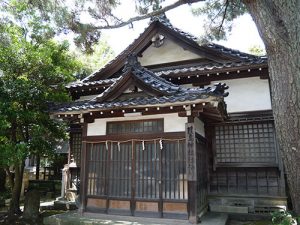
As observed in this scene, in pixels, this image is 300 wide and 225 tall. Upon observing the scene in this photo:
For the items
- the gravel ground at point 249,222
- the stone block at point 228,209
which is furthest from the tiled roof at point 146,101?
the gravel ground at point 249,222

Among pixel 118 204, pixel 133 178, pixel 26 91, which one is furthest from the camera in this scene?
pixel 26 91

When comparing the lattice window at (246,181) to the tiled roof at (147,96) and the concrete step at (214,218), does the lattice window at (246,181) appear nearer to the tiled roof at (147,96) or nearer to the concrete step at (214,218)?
the concrete step at (214,218)

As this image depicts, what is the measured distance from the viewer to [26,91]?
10.1m

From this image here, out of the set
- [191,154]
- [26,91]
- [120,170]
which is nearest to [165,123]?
[191,154]

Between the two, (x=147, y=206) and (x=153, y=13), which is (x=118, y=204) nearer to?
(x=147, y=206)

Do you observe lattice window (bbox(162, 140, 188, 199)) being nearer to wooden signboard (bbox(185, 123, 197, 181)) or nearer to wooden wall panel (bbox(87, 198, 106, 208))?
wooden signboard (bbox(185, 123, 197, 181))

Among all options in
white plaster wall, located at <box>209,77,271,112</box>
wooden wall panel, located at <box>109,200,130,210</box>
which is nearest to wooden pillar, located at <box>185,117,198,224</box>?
wooden wall panel, located at <box>109,200,130,210</box>

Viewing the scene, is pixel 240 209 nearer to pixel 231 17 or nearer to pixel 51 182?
pixel 231 17

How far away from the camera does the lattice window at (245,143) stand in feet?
31.7

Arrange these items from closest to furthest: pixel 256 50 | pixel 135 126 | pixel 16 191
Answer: pixel 135 126 < pixel 16 191 < pixel 256 50

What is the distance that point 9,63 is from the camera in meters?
10.2

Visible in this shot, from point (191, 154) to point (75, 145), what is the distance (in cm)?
729

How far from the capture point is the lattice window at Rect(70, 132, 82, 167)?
13.1 metres

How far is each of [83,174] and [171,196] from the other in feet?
10.7
